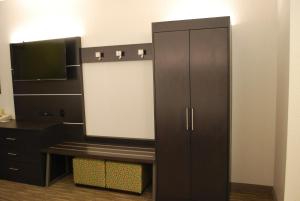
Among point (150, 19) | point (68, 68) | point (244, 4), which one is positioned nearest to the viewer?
point (244, 4)

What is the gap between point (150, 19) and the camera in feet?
10.3

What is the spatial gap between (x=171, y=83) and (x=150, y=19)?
1.02m

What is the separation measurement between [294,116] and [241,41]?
111 cm

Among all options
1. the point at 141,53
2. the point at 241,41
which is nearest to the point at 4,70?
the point at 141,53

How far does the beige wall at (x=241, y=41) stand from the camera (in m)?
2.79

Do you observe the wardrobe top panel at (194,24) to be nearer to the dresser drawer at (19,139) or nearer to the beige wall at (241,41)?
the beige wall at (241,41)

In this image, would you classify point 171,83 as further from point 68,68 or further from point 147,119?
point 68,68

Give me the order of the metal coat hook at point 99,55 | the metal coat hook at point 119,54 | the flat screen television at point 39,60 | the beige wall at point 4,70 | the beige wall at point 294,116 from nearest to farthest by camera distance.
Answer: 1. the beige wall at point 294,116
2. the metal coat hook at point 119,54
3. the metal coat hook at point 99,55
4. the flat screen television at point 39,60
5. the beige wall at point 4,70

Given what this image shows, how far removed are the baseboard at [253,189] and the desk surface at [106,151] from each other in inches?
42.6

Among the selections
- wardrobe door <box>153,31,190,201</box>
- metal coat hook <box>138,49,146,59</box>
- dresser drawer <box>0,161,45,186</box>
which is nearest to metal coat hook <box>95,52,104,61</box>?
metal coat hook <box>138,49,146,59</box>

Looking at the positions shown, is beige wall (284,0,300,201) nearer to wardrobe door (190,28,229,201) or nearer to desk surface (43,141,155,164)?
wardrobe door (190,28,229,201)

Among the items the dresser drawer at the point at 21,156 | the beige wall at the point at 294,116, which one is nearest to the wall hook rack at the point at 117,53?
the dresser drawer at the point at 21,156

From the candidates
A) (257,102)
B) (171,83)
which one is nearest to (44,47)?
(171,83)

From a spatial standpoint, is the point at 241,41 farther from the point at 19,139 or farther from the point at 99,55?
the point at 19,139
